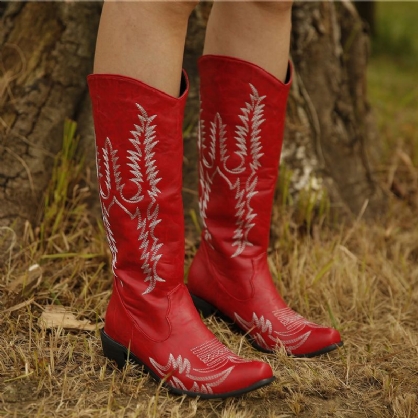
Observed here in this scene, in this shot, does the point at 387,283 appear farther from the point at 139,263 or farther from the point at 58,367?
the point at 58,367

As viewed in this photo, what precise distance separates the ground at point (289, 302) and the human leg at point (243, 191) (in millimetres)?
66

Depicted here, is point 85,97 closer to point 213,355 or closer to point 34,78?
point 34,78

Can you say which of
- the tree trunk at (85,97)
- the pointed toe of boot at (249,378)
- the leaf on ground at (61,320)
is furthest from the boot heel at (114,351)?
the tree trunk at (85,97)

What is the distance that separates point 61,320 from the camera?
62.9 inches

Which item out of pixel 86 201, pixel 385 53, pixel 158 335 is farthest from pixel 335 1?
pixel 385 53

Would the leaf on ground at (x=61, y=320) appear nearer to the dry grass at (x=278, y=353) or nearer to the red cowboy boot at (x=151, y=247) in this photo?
the dry grass at (x=278, y=353)

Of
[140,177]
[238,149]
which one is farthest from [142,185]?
[238,149]

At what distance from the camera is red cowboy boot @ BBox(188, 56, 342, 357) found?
1.55 metres

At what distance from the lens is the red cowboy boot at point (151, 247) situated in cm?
132

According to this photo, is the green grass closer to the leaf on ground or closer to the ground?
the ground

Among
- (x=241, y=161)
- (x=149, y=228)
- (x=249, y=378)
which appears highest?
(x=241, y=161)

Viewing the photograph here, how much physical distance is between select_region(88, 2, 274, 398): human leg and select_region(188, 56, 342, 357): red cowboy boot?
0.67 ft

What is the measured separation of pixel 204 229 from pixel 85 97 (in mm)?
623

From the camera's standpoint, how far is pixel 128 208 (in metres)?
1.38
